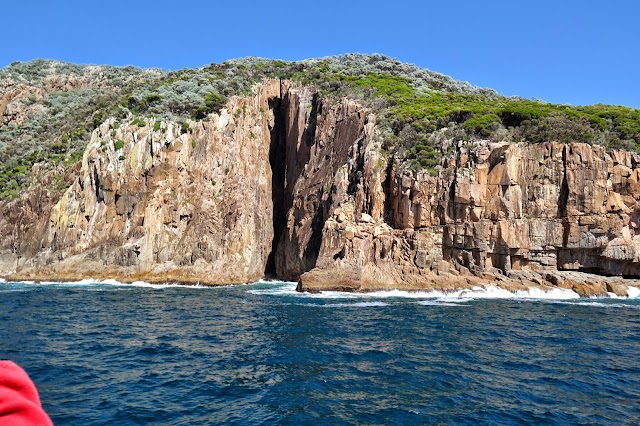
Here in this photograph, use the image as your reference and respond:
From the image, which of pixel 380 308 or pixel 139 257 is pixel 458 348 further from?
pixel 139 257

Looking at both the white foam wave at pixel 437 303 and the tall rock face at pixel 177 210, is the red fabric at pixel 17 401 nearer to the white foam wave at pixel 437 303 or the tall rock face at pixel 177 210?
the white foam wave at pixel 437 303

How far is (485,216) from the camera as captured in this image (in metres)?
49.8

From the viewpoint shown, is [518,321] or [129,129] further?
[129,129]

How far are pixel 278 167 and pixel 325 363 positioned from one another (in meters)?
59.3

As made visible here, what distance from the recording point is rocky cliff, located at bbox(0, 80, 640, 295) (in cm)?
4812

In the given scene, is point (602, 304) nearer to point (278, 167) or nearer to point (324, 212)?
point (324, 212)

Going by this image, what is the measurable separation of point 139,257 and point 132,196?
26.7ft

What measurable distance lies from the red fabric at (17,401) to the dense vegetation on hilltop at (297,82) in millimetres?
52716

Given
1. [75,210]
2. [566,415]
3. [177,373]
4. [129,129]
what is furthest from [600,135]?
[75,210]

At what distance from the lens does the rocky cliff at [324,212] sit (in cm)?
4812

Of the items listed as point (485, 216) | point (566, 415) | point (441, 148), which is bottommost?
point (566, 415)

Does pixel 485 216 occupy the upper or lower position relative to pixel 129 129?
lower

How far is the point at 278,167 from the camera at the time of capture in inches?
3009

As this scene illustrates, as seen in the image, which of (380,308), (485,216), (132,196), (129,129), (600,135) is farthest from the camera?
(129,129)
